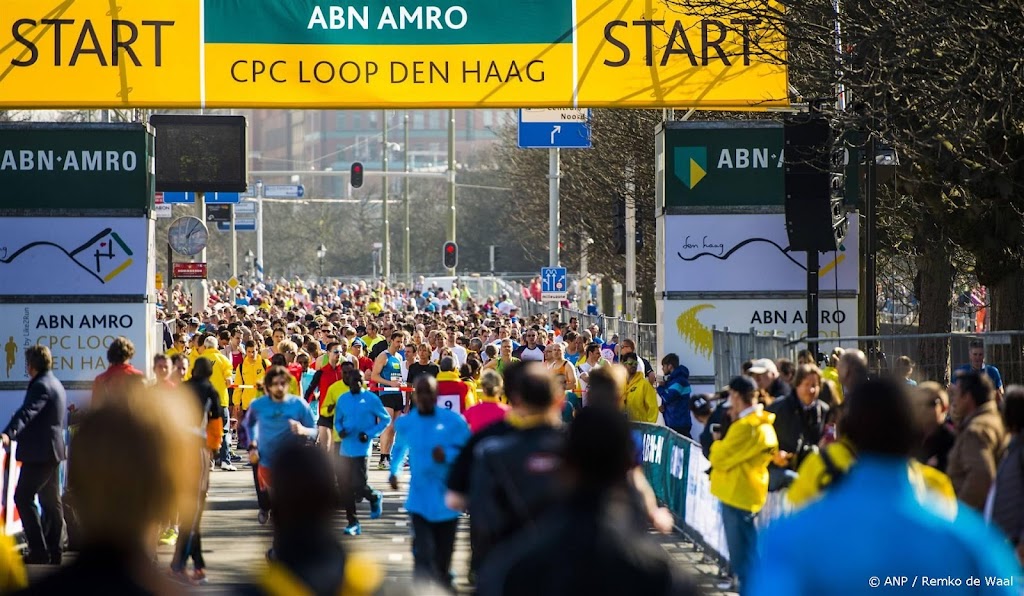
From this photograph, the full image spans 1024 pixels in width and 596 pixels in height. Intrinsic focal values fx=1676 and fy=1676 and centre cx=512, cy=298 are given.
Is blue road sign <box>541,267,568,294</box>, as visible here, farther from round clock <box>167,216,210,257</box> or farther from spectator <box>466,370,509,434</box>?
spectator <box>466,370,509,434</box>

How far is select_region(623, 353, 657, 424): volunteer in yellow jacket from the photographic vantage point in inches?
677

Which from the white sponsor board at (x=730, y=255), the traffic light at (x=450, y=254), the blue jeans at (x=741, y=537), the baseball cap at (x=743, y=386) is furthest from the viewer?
the traffic light at (x=450, y=254)

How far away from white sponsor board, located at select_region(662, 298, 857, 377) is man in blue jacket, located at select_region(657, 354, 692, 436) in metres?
0.44

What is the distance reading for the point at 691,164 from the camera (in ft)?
59.6

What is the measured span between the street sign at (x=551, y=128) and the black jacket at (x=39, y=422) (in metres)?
17.2

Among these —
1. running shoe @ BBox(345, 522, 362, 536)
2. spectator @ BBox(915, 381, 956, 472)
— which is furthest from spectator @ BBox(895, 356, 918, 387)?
running shoe @ BBox(345, 522, 362, 536)

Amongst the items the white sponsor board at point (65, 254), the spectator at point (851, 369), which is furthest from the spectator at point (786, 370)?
the white sponsor board at point (65, 254)

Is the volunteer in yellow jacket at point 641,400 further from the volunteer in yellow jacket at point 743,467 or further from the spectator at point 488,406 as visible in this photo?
the volunteer in yellow jacket at point 743,467

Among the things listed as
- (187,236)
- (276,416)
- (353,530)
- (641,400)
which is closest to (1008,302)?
(641,400)

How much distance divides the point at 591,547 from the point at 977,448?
466cm

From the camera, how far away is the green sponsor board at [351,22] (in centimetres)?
1706

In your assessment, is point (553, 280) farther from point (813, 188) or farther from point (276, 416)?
point (276, 416)

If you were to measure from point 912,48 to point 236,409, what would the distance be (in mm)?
10990

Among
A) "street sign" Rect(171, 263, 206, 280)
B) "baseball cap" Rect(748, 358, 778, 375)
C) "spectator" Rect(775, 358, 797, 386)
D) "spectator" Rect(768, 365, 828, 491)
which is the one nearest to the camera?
"spectator" Rect(768, 365, 828, 491)
